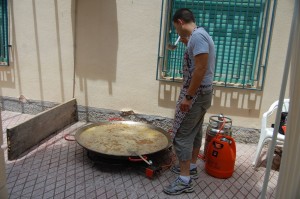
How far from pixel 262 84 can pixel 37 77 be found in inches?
144

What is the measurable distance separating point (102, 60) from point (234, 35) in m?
2.06

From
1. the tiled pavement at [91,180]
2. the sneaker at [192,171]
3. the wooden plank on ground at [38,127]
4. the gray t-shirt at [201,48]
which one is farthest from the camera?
→ the wooden plank on ground at [38,127]

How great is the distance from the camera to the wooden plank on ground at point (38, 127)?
3541 millimetres

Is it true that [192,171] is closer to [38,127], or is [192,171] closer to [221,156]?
[221,156]

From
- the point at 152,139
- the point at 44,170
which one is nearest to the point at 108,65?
the point at 152,139

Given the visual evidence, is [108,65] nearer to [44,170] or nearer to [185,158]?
[44,170]

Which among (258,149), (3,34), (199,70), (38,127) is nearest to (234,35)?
(258,149)

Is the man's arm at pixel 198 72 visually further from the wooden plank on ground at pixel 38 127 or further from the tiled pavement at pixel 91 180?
the wooden plank on ground at pixel 38 127

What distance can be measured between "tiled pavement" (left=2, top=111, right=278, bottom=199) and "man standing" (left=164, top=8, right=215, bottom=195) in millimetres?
256

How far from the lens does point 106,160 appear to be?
3.53m

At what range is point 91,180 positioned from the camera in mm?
3248

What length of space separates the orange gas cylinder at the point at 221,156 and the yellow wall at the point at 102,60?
1205 millimetres

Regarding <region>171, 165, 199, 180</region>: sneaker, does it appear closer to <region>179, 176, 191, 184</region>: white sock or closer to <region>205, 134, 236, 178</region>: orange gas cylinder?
<region>205, 134, 236, 178</region>: orange gas cylinder

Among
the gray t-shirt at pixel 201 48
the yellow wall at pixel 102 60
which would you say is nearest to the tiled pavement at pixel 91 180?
the yellow wall at pixel 102 60
